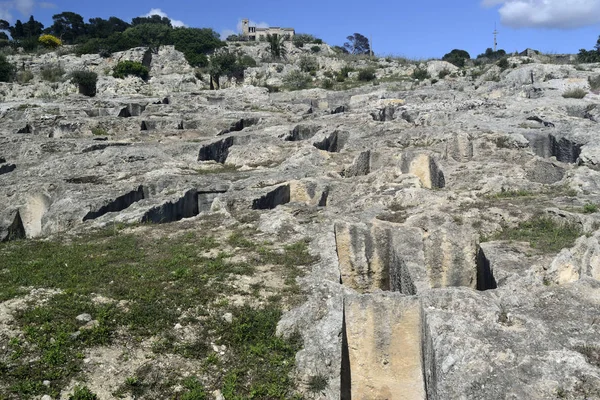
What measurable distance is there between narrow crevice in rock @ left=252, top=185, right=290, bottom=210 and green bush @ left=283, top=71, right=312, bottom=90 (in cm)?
3176

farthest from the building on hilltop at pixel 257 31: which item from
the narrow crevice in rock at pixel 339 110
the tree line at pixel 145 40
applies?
the narrow crevice in rock at pixel 339 110

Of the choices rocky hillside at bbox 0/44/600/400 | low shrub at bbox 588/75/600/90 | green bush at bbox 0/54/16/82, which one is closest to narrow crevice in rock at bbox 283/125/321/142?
rocky hillside at bbox 0/44/600/400

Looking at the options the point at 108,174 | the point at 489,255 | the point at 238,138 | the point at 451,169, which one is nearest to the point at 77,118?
the point at 238,138

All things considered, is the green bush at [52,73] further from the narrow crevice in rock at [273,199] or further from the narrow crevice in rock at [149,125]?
the narrow crevice in rock at [273,199]

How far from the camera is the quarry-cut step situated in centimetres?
694

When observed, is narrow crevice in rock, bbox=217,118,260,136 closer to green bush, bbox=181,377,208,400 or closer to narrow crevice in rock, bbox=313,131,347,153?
narrow crevice in rock, bbox=313,131,347,153

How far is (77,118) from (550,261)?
25.6 m

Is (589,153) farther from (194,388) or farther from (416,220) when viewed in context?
(194,388)

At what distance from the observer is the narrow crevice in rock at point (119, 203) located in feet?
40.7

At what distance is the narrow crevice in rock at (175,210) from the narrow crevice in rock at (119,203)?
147 centimetres

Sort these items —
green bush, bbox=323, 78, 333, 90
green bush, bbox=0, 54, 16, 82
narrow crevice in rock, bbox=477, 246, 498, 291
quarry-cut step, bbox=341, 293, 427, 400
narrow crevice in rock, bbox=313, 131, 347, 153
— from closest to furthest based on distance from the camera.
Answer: quarry-cut step, bbox=341, 293, 427, 400, narrow crevice in rock, bbox=477, 246, 498, 291, narrow crevice in rock, bbox=313, 131, 347, 153, green bush, bbox=323, 78, 333, 90, green bush, bbox=0, 54, 16, 82

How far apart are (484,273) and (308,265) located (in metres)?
3.24

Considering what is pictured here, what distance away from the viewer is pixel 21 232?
1338 cm

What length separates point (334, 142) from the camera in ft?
71.6
